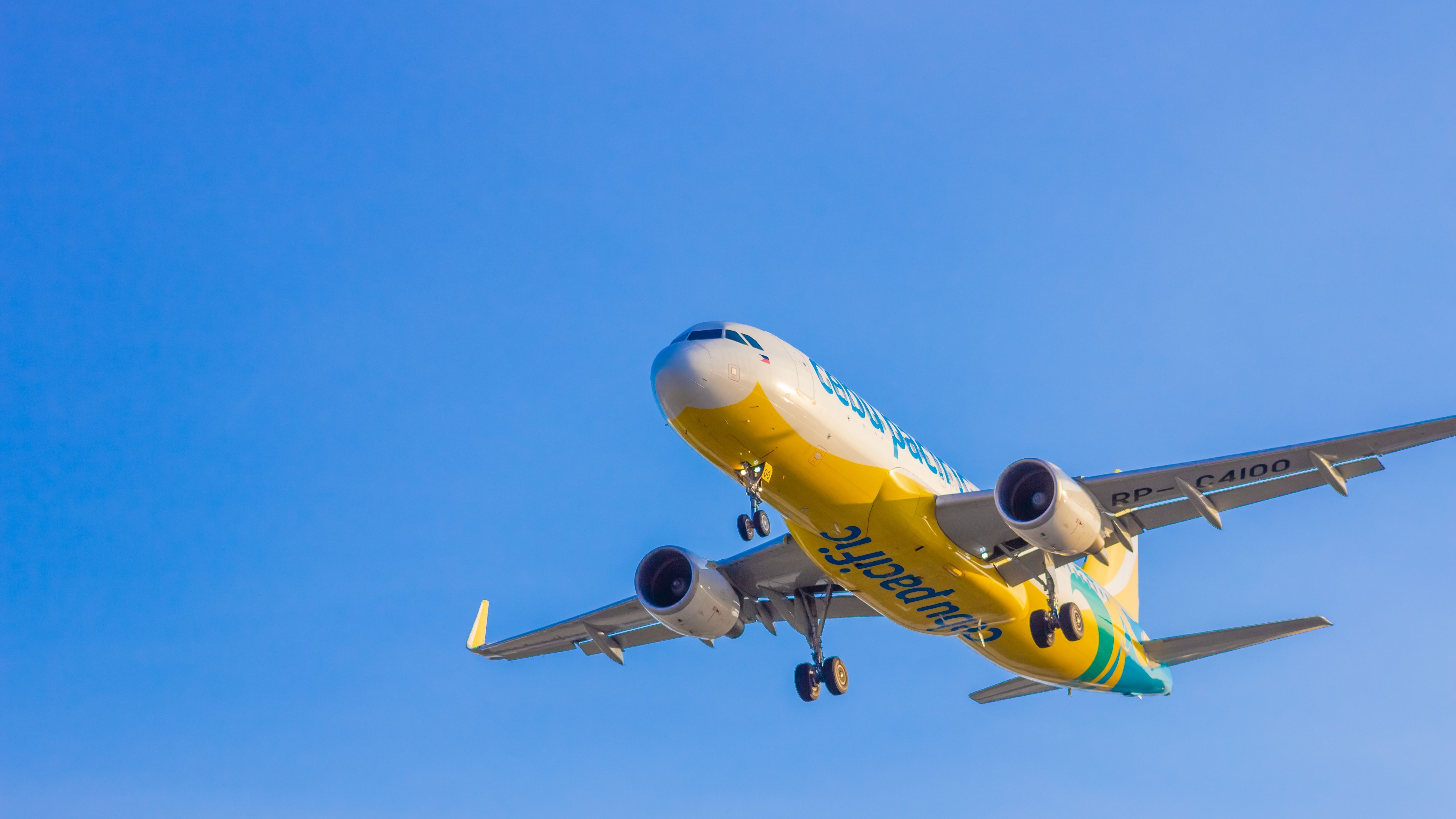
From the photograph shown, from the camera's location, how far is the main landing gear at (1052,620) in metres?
26.0

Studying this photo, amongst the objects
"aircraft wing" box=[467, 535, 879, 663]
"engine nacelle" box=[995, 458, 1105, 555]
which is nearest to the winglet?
"aircraft wing" box=[467, 535, 879, 663]

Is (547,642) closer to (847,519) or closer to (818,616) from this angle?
(818,616)

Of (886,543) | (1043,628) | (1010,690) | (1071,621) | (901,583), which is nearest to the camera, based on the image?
(886,543)

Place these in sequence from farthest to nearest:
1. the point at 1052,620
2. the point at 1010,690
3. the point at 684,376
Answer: the point at 1010,690
the point at 1052,620
the point at 684,376

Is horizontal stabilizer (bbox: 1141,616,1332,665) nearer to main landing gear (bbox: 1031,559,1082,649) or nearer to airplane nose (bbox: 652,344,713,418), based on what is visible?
main landing gear (bbox: 1031,559,1082,649)

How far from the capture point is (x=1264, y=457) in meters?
24.4

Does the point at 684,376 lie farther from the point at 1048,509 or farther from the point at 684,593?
the point at 684,593

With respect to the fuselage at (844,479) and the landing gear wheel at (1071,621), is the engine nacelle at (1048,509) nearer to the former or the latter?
the fuselage at (844,479)

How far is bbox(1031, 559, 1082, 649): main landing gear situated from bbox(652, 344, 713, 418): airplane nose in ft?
29.9

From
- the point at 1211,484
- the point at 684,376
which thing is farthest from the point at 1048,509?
the point at 684,376

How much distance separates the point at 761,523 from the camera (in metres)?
22.0

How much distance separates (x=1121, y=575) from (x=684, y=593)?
1442 centimetres

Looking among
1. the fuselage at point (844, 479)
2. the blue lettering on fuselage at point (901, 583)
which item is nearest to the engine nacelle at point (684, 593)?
the fuselage at point (844, 479)

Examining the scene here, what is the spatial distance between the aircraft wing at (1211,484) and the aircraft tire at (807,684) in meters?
4.92
